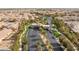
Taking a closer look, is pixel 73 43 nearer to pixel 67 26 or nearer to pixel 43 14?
pixel 67 26
